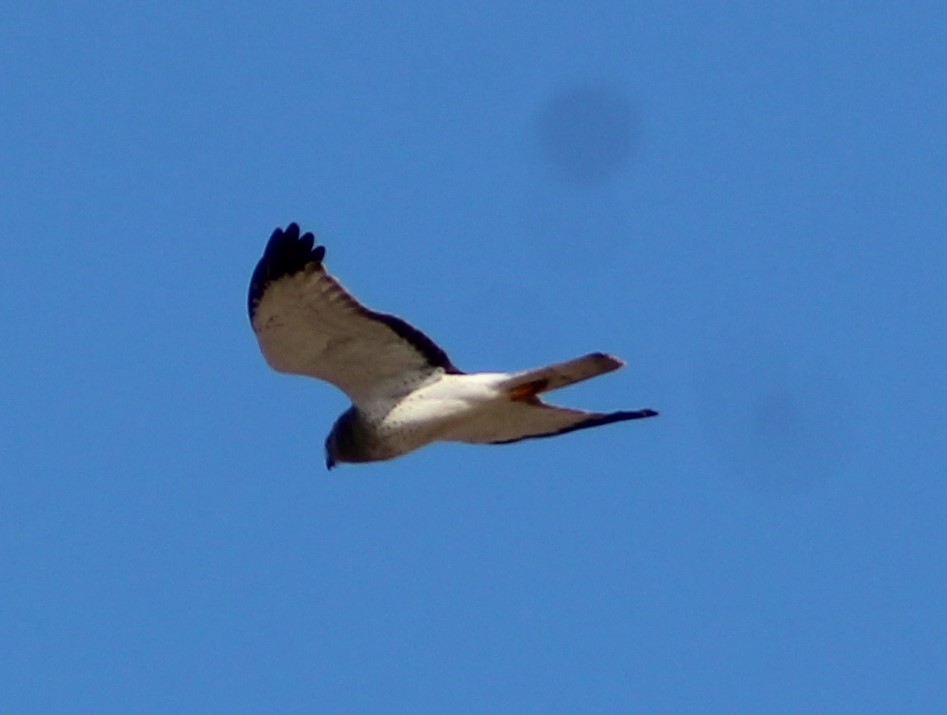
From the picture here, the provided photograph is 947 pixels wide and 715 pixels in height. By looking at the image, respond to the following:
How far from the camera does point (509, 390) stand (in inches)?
723

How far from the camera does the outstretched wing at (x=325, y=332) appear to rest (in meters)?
17.5

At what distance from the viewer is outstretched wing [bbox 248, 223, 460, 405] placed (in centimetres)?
1752

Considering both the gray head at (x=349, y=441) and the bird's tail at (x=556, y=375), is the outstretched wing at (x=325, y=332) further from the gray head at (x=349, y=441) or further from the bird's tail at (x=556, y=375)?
the bird's tail at (x=556, y=375)

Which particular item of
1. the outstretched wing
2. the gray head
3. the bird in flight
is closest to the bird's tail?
the bird in flight

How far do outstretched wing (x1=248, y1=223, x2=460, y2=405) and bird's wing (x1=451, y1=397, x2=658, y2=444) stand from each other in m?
0.51

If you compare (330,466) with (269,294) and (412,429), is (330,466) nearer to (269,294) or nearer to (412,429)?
(412,429)

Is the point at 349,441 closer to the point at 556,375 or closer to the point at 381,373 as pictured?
the point at 381,373

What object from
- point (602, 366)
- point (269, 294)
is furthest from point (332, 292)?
point (602, 366)

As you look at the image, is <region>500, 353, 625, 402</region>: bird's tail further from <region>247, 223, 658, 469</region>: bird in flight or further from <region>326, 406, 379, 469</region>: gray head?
<region>326, 406, 379, 469</region>: gray head

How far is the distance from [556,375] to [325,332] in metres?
1.59

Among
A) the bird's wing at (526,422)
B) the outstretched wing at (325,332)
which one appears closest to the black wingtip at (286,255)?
the outstretched wing at (325,332)

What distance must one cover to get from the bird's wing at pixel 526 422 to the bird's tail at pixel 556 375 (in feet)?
0.73

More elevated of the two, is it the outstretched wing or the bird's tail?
the outstretched wing

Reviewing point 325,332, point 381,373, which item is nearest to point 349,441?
point 381,373
